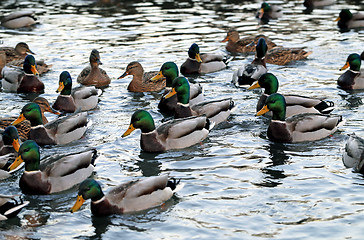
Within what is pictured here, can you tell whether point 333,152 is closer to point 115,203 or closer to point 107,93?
point 115,203

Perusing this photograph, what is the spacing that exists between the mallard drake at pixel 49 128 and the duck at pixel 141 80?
130 inches

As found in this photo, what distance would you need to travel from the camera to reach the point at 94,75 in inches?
577

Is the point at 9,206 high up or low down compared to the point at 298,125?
up

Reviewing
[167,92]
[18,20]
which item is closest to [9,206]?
[167,92]

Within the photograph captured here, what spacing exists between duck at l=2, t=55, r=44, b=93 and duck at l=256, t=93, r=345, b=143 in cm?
554

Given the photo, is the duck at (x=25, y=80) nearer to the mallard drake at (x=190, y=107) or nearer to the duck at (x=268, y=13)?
the mallard drake at (x=190, y=107)

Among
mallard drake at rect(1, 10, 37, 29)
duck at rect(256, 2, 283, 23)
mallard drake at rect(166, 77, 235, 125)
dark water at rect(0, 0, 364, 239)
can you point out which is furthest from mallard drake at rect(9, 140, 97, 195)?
duck at rect(256, 2, 283, 23)

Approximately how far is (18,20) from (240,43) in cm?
741

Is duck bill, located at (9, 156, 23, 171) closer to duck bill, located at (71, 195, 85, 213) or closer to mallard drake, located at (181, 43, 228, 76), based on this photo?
duck bill, located at (71, 195, 85, 213)

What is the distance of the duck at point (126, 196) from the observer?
816 centimetres

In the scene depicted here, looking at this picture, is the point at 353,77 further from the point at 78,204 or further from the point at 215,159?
the point at 78,204

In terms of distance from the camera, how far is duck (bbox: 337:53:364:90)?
14.0 metres

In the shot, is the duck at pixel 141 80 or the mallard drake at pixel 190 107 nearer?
the mallard drake at pixel 190 107

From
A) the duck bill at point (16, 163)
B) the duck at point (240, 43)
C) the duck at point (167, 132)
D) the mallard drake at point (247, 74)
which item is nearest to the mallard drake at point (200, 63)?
the mallard drake at point (247, 74)
